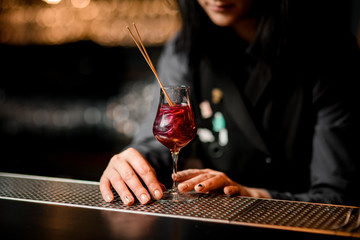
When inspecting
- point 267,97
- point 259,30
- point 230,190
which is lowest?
point 230,190

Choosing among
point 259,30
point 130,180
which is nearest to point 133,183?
point 130,180

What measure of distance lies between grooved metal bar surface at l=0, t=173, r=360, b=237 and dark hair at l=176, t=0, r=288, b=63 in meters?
0.84

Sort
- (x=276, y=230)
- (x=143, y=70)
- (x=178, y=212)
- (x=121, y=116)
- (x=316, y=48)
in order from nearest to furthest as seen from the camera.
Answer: (x=276, y=230)
(x=178, y=212)
(x=316, y=48)
(x=121, y=116)
(x=143, y=70)

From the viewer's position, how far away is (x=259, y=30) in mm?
1698

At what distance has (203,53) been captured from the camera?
1.89 metres

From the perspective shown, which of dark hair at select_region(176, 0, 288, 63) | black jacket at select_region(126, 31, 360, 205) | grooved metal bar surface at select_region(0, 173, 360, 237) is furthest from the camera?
dark hair at select_region(176, 0, 288, 63)

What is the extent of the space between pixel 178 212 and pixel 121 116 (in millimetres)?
2862

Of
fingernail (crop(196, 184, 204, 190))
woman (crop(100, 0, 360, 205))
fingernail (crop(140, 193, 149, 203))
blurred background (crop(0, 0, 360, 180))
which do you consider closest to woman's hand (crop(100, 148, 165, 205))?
fingernail (crop(140, 193, 149, 203))

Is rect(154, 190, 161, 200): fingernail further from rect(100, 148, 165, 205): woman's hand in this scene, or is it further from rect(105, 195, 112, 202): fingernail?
rect(105, 195, 112, 202): fingernail

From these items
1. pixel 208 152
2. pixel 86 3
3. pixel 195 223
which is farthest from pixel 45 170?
pixel 195 223

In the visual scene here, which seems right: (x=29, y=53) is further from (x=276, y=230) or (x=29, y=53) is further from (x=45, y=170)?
(x=276, y=230)

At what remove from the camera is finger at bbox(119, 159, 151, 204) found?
103 cm

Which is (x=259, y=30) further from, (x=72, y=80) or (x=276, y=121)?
(x=72, y=80)

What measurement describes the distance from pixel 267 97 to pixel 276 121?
0.38 feet
